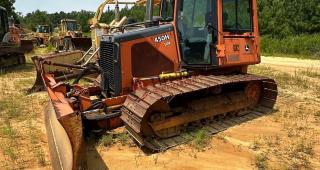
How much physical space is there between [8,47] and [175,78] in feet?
42.8

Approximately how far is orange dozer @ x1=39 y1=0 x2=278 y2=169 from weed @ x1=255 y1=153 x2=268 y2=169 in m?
1.24

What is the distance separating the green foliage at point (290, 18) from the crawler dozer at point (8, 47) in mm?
27259

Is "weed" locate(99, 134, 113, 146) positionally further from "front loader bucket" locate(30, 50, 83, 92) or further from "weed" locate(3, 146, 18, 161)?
"front loader bucket" locate(30, 50, 83, 92)

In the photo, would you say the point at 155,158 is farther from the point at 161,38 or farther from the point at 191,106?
the point at 161,38

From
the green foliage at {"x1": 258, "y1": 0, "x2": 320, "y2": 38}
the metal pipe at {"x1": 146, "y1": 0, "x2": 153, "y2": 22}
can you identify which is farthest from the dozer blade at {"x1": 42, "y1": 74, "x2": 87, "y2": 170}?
the green foliage at {"x1": 258, "y1": 0, "x2": 320, "y2": 38}

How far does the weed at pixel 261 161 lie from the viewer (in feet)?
17.0

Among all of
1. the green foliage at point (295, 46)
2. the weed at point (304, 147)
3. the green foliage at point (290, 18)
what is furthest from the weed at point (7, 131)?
the green foliage at point (290, 18)

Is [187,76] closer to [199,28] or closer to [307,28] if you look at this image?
[199,28]

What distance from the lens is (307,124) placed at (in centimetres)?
713

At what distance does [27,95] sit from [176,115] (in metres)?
5.56

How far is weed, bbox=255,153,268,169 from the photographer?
520cm

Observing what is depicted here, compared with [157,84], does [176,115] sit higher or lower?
lower

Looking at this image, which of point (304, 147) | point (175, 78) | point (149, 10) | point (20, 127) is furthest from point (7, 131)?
point (304, 147)

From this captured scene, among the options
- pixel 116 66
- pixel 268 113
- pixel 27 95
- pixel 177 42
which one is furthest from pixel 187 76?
pixel 27 95
